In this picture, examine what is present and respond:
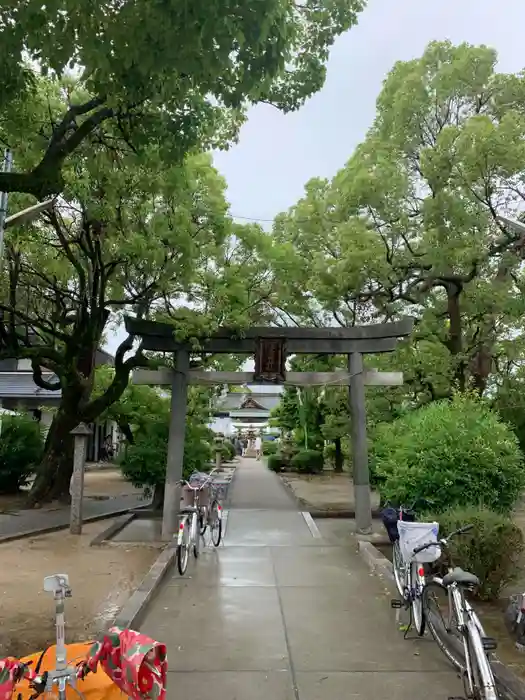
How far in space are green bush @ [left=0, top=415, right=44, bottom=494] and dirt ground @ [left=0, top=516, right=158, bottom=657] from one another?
6683 mm

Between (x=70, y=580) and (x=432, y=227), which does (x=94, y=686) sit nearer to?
(x=70, y=580)

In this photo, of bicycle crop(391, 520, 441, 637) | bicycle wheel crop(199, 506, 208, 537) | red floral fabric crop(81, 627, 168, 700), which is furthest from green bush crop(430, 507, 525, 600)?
bicycle wheel crop(199, 506, 208, 537)

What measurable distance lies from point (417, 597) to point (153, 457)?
8.78 meters

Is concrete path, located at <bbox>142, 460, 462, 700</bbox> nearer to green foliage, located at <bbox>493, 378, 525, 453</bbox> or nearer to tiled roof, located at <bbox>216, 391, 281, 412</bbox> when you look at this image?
green foliage, located at <bbox>493, 378, 525, 453</bbox>

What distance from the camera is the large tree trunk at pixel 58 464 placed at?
49.8 ft

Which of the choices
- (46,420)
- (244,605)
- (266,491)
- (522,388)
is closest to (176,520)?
(244,605)

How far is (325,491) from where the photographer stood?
826 inches

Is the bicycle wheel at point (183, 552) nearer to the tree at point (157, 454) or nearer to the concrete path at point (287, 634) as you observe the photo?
the concrete path at point (287, 634)

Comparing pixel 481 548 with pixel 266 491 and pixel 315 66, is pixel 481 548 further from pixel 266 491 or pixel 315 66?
pixel 266 491

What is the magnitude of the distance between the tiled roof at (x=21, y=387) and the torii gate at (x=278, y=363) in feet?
46.2

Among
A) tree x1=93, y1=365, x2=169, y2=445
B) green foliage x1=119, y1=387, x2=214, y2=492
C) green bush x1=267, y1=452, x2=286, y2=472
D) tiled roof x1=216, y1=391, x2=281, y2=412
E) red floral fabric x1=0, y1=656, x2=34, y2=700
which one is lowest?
red floral fabric x1=0, y1=656, x2=34, y2=700

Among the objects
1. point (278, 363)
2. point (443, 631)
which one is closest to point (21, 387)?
point (278, 363)

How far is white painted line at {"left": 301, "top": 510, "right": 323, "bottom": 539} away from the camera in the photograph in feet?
38.8

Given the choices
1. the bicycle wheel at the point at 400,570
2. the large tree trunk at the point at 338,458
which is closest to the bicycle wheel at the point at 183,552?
the bicycle wheel at the point at 400,570
